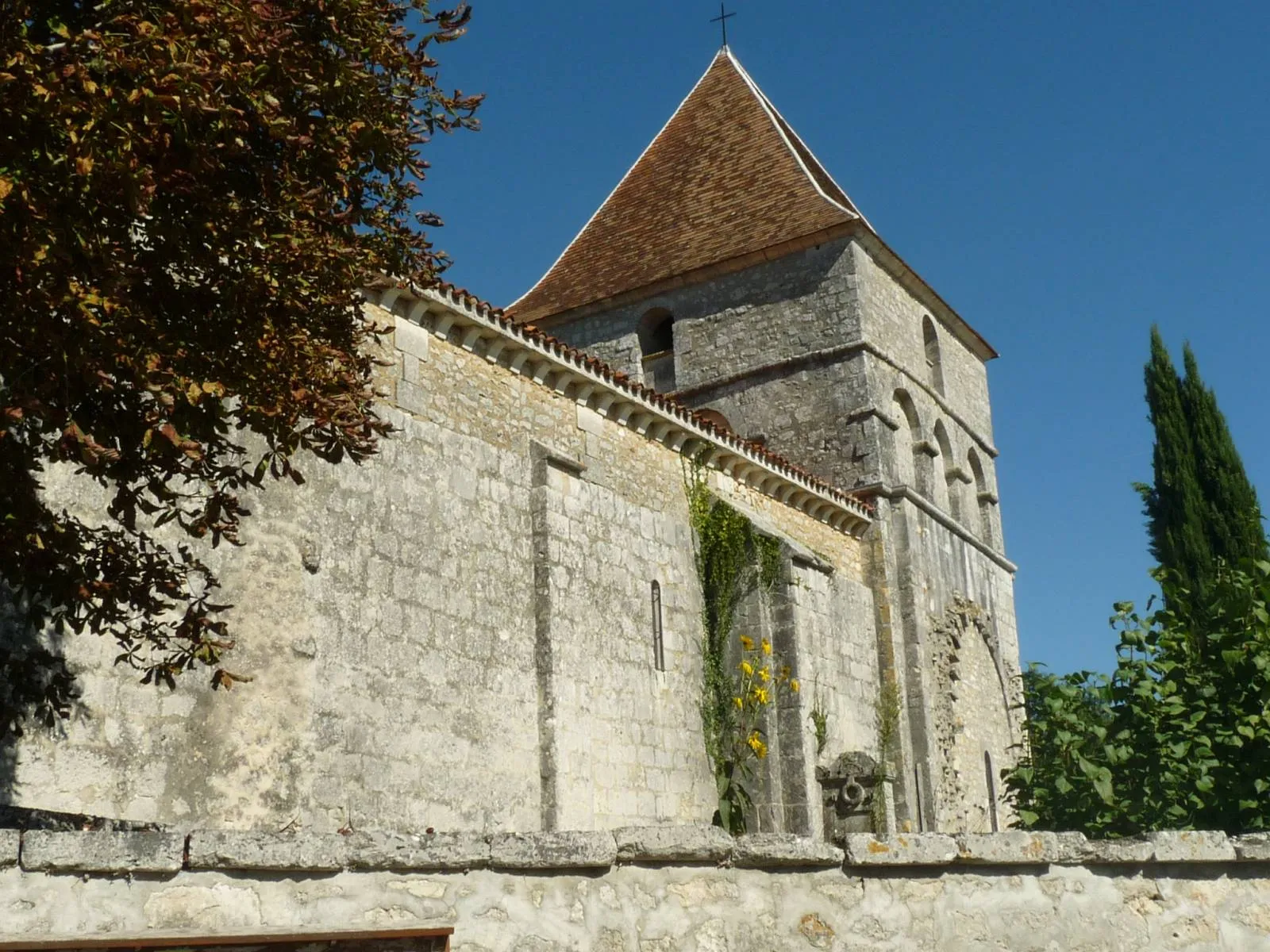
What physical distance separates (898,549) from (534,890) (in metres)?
15.2

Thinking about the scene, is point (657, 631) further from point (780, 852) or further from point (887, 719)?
point (780, 852)

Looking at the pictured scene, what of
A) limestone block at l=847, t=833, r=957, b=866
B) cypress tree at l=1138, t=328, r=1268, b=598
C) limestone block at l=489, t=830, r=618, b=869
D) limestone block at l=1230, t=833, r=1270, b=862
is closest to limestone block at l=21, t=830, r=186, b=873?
limestone block at l=489, t=830, r=618, b=869

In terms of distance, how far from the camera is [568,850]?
5031mm

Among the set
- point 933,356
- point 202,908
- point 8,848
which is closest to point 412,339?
point 202,908

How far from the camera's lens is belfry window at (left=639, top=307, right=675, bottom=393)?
22.2 meters

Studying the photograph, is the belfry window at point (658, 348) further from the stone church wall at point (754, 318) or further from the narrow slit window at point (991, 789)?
the narrow slit window at point (991, 789)

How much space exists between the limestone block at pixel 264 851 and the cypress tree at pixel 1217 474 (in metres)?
20.8

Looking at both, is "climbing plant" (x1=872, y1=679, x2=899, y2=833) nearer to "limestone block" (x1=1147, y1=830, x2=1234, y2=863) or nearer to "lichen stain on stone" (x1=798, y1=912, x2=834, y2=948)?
"limestone block" (x1=1147, y1=830, x2=1234, y2=863)

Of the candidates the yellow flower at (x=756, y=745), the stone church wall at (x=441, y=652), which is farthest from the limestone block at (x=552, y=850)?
the yellow flower at (x=756, y=745)

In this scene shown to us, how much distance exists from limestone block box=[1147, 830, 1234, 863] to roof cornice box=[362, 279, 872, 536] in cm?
645

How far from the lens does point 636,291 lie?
880 inches

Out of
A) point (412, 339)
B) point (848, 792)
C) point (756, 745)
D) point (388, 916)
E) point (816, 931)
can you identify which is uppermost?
point (412, 339)

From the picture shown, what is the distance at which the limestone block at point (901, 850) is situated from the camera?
5539mm

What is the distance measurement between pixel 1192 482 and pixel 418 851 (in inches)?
860
